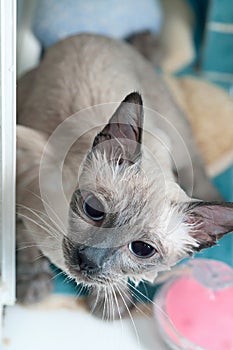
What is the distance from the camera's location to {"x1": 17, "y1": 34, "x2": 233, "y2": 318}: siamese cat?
48.0 inches

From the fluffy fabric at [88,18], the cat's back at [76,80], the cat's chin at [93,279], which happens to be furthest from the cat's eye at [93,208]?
the fluffy fabric at [88,18]

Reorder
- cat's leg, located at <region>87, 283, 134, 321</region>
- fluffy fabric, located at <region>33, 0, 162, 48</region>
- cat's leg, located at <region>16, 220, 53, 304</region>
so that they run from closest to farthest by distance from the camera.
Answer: cat's leg, located at <region>87, 283, 134, 321</region>
cat's leg, located at <region>16, 220, 53, 304</region>
fluffy fabric, located at <region>33, 0, 162, 48</region>

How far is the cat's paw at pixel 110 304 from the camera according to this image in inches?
56.3

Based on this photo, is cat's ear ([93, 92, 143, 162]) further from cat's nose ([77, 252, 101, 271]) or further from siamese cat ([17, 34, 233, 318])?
cat's nose ([77, 252, 101, 271])

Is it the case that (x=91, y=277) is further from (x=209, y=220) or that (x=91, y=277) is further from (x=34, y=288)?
(x=34, y=288)

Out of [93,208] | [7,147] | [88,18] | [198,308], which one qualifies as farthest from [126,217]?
[88,18]

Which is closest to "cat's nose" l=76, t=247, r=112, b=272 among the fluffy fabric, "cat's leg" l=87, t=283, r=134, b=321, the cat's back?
"cat's leg" l=87, t=283, r=134, b=321

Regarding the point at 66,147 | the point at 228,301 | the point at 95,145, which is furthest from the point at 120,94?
the point at 228,301

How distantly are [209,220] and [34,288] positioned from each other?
53cm

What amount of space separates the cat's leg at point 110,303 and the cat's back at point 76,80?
1.30 ft

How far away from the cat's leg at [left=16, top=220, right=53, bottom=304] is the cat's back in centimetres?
26

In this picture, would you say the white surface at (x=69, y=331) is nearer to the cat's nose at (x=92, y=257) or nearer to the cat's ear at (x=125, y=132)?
the cat's nose at (x=92, y=257)

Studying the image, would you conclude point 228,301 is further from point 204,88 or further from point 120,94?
point 204,88

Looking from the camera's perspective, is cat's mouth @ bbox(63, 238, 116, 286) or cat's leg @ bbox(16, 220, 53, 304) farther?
cat's leg @ bbox(16, 220, 53, 304)
